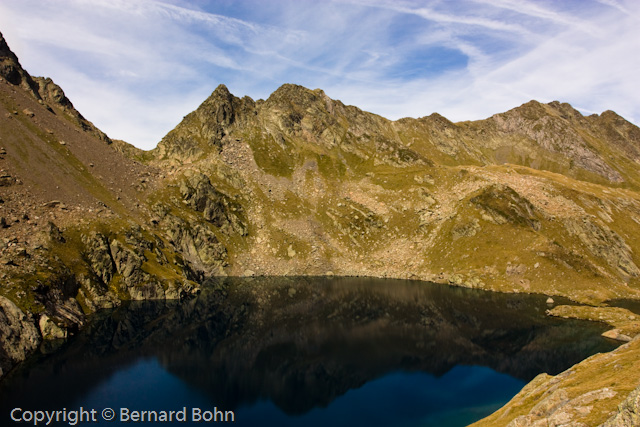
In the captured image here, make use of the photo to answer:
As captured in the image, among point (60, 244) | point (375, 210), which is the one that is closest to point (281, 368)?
point (60, 244)

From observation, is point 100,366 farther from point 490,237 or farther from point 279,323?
point 490,237

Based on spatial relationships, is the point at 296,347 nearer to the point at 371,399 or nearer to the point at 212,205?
the point at 371,399

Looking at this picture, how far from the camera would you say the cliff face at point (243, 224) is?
9762cm

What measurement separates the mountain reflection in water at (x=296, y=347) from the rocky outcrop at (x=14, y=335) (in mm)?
3014

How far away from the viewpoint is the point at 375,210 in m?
179

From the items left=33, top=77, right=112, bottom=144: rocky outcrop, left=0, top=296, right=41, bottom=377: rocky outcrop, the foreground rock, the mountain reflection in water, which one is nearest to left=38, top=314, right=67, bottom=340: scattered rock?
left=0, top=296, right=41, bottom=377: rocky outcrop

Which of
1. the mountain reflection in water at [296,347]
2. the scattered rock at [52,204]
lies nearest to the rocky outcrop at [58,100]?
the scattered rock at [52,204]

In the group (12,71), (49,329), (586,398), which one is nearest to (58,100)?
(12,71)

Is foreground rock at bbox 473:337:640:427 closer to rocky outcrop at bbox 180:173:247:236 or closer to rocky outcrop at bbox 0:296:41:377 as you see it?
rocky outcrop at bbox 0:296:41:377

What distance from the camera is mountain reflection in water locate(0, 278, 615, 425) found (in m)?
55.7

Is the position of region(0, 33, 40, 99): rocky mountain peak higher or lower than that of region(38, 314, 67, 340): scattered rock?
higher

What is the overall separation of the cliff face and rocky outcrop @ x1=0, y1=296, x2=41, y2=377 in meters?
0.84

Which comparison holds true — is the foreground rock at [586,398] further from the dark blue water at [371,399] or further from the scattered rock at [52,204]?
the scattered rock at [52,204]

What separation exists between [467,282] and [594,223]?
198ft
